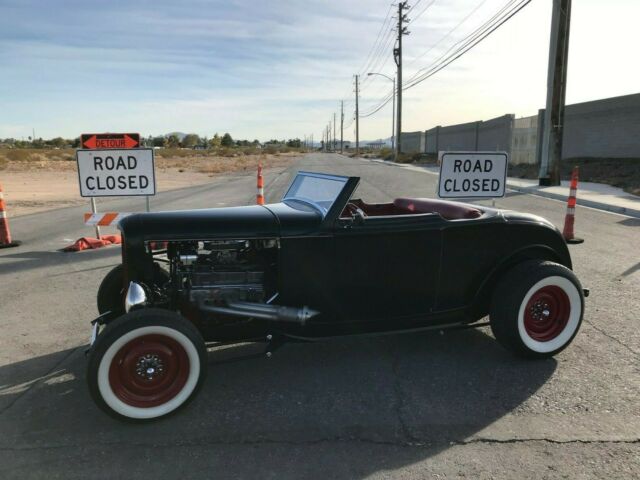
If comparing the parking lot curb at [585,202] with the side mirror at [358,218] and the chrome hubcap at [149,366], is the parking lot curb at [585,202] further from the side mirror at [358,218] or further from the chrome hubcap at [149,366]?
the chrome hubcap at [149,366]

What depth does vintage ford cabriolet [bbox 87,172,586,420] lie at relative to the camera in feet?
10.2

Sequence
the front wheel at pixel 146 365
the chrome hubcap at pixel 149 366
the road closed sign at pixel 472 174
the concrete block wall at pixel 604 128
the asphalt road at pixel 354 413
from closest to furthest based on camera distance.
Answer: the asphalt road at pixel 354 413, the front wheel at pixel 146 365, the chrome hubcap at pixel 149 366, the road closed sign at pixel 472 174, the concrete block wall at pixel 604 128

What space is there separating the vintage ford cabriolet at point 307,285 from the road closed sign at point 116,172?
13.5ft

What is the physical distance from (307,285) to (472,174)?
5188 mm

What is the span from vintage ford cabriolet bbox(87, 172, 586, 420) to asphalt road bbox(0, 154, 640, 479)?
0.27 m

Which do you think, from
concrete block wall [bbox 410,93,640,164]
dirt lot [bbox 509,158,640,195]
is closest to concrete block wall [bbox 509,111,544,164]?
concrete block wall [bbox 410,93,640,164]

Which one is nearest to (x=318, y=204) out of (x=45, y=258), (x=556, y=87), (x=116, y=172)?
(x=116, y=172)

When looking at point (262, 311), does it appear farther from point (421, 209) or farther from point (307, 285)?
point (421, 209)

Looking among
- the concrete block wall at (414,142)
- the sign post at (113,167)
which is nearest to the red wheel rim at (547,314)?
the sign post at (113,167)

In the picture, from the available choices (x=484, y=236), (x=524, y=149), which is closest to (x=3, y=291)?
(x=484, y=236)

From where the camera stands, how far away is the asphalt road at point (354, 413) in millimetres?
2656

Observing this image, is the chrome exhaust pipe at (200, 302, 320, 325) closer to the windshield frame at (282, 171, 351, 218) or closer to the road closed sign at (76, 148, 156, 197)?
the windshield frame at (282, 171, 351, 218)

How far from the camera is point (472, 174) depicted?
25.8 ft

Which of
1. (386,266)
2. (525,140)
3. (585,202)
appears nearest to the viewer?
(386,266)
